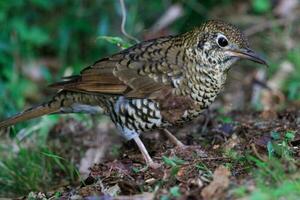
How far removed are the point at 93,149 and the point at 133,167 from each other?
49.9 inches

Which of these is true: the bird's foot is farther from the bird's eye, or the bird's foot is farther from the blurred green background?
the blurred green background

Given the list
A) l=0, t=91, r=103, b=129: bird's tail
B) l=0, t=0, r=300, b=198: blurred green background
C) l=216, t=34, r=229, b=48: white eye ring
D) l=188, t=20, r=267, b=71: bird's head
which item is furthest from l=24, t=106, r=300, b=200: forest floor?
l=0, t=0, r=300, b=198: blurred green background

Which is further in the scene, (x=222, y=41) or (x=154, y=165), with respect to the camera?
(x=222, y=41)

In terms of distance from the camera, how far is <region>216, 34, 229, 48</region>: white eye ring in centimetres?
541

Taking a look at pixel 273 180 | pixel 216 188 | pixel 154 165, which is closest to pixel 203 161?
pixel 154 165

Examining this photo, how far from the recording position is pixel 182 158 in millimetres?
5086

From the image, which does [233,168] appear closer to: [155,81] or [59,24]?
[155,81]

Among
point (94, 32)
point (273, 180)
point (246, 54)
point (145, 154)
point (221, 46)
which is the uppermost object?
point (94, 32)

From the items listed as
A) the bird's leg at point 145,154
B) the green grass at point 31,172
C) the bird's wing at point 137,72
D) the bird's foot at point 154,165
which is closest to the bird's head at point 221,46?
the bird's wing at point 137,72

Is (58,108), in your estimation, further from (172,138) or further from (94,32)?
(94,32)

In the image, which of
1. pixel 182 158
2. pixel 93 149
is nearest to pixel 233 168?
pixel 182 158

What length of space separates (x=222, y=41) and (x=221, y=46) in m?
0.04

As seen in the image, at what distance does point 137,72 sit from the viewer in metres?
5.72

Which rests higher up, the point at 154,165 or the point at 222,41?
the point at 222,41
